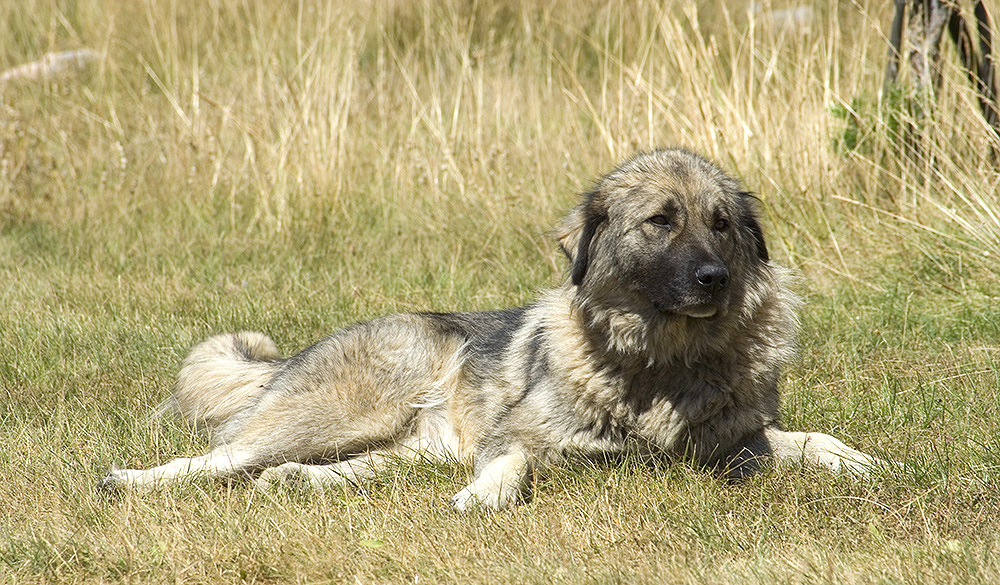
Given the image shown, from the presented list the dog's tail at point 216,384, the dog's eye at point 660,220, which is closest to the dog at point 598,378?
the dog's eye at point 660,220

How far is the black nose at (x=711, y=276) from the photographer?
11.5ft

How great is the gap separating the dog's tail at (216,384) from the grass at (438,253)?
0.41 feet

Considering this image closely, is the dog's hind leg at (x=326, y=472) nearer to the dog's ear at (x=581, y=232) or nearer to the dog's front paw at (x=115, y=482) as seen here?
the dog's front paw at (x=115, y=482)

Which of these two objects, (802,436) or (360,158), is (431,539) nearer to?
(802,436)

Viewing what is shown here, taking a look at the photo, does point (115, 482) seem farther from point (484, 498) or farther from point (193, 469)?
point (484, 498)

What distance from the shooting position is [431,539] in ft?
10.7

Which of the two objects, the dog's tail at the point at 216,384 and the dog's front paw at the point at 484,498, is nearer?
the dog's front paw at the point at 484,498

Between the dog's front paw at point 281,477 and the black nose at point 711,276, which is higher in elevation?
the black nose at point 711,276

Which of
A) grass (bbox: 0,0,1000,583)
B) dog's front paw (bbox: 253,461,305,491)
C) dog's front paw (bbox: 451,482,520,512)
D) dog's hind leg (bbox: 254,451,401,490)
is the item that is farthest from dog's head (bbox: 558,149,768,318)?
dog's front paw (bbox: 253,461,305,491)

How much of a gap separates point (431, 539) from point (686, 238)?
1.41m

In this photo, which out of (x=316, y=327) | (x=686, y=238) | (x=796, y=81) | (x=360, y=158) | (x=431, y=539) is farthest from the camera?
(x=360, y=158)

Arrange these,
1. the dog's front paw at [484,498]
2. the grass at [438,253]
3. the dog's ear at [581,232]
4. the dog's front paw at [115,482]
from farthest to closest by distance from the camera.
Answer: the dog's ear at [581,232], the dog's front paw at [115,482], the dog's front paw at [484,498], the grass at [438,253]

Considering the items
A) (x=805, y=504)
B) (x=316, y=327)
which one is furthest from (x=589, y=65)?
(x=805, y=504)

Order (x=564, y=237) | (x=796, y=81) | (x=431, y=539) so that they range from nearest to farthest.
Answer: (x=431, y=539) → (x=564, y=237) → (x=796, y=81)
